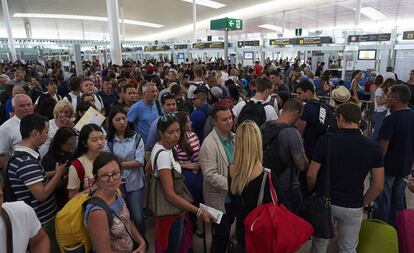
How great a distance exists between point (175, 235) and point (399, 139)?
8.11 ft

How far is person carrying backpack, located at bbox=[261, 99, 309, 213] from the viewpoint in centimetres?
267

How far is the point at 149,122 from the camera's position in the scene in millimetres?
3895

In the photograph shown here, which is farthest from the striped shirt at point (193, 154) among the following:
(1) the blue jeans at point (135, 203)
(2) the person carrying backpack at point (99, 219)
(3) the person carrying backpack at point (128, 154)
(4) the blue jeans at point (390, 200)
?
(4) the blue jeans at point (390, 200)

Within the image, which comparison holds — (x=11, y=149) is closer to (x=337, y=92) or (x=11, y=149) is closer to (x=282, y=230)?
(x=282, y=230)

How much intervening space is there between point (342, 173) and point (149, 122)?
94.3 inches

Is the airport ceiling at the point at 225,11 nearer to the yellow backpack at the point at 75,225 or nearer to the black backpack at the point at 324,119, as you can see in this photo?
the black backpack at the point at 324,119

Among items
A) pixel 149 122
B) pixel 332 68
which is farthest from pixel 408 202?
pixel 332 68

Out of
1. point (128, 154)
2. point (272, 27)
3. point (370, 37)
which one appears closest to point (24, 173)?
point (128, 154)

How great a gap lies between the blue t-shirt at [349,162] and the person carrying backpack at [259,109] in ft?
4.03

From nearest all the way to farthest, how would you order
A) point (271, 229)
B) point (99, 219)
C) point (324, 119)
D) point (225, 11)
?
point (99, 219) → point (271, 229) → point (324, 119) → point (225, 11)

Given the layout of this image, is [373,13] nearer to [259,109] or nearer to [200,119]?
[259,109]

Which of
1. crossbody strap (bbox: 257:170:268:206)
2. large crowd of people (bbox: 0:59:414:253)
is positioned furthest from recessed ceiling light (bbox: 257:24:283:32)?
crossbody strap (bbox: 257:170:268:206)

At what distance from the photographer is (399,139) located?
3111 millimetres

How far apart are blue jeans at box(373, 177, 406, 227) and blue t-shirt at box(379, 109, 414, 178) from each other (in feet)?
0.49
